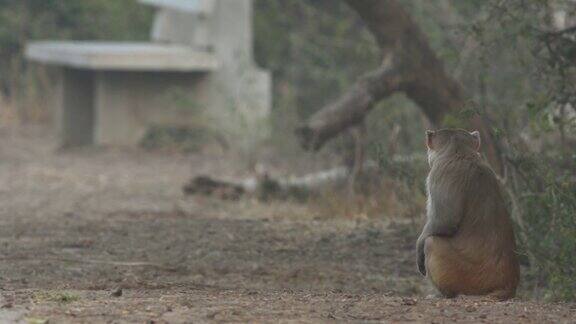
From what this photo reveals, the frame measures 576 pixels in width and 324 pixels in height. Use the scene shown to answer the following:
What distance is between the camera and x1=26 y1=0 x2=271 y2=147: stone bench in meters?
17.3

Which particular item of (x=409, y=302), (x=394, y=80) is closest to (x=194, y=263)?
(x=409, y=302)

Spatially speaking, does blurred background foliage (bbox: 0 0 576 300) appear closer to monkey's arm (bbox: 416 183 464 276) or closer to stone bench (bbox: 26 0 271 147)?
monkey's arm (bbox: 416 183 464 276)

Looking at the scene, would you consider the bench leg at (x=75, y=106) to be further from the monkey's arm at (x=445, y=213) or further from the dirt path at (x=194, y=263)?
the monkey's arm at (x=445, y=213)

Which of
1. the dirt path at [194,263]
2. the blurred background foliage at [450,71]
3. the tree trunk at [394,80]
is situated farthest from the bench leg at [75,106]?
the tree trunk at [394,80]

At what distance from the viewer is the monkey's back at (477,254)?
7.12m

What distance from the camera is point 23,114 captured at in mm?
21000

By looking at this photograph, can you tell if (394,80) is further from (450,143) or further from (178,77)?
(178,77)

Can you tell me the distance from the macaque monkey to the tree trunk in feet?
11.2

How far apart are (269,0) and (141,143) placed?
9.36ft

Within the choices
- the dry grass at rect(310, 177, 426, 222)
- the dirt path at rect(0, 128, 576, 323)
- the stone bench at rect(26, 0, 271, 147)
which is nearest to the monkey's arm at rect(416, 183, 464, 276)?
the dirt path at rect(0, 128, 576, 323)

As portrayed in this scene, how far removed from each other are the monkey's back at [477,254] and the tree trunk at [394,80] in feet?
11.4

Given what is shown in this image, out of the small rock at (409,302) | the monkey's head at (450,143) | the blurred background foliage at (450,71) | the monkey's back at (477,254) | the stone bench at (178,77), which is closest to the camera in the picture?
the small rock at (409,302)

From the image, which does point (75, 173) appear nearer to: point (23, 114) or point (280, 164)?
point (280, 164)

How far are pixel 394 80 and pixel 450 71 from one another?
2.64m
